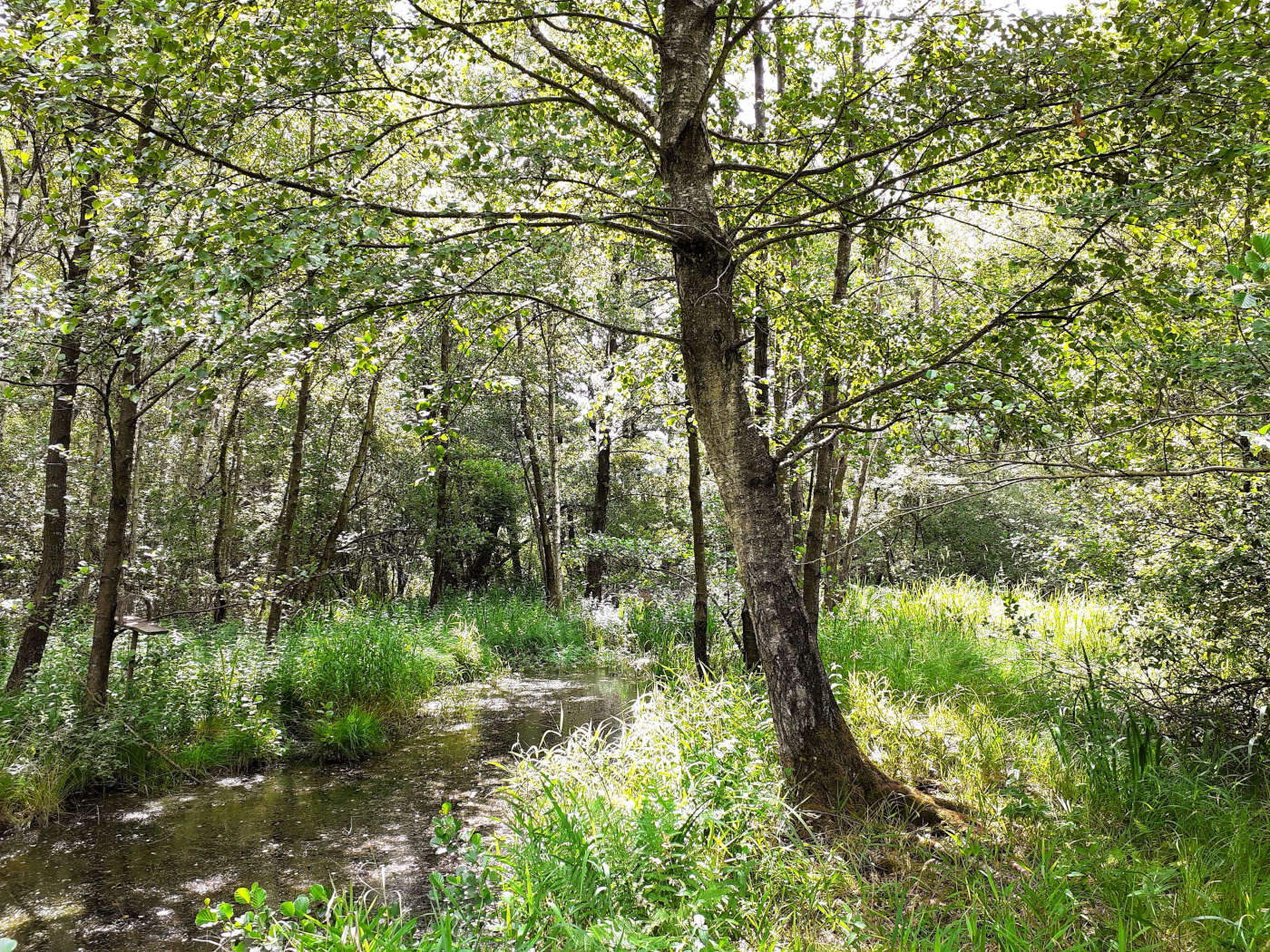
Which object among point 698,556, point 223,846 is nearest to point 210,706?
point 223,846

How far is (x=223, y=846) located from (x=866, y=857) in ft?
14.7

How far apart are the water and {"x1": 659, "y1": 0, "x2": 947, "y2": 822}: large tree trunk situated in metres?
2.37

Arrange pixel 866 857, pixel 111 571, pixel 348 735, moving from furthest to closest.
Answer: pixel 348 735 < pixel 111 571 < pixel 866 857

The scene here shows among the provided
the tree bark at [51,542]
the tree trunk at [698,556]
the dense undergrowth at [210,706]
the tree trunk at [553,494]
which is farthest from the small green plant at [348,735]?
the tree trunk at [553,494]

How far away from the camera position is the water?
13.0 ft

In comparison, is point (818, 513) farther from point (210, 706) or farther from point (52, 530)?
point (52, 530)

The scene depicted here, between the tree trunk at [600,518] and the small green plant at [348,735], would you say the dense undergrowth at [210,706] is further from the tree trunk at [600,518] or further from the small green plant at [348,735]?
the tree trunk at [600,518]

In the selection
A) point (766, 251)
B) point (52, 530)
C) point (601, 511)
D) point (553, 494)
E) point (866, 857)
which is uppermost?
point (766, 251)

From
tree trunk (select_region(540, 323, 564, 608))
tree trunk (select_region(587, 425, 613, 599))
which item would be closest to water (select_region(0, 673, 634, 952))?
tree trunk (select_region(540, 323, 564, 608))

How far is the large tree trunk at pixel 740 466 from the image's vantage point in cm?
371

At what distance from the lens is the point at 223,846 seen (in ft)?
16.0

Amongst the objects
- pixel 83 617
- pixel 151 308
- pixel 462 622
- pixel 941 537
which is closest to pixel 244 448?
pixel 83 617

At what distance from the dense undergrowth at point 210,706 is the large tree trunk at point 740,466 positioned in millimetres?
5083

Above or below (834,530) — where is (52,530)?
above
